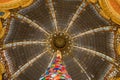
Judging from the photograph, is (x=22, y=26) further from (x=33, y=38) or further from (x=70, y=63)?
(x=70, y=63)

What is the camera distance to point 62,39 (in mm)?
20891

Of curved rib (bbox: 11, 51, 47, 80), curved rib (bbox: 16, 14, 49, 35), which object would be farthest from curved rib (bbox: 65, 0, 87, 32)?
curved rib (bbox: 11, 51, 47, 80)

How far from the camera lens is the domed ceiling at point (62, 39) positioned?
19094 mm

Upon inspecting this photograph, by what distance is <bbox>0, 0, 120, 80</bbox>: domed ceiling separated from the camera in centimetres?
1909

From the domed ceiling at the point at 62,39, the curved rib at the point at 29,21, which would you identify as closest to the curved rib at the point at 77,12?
the domed ceiling at the point at 62,39

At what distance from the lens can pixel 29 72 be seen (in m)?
19.8

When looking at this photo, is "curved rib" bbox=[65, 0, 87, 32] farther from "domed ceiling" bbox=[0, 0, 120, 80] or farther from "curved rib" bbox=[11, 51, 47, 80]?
"curved rib" bbox=[11, 51, 47, 80]

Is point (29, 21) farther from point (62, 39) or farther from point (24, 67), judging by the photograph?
point (24, 67)

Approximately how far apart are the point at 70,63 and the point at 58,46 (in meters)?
1.42

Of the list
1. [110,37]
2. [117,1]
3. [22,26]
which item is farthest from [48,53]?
[117,1]

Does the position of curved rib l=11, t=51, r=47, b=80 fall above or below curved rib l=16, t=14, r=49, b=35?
below

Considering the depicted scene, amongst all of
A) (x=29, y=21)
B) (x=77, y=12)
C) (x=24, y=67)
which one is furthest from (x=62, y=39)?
(x=24, y=67)

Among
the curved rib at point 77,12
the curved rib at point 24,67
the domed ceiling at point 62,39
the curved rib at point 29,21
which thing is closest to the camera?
the domed ceiling at point 62,39

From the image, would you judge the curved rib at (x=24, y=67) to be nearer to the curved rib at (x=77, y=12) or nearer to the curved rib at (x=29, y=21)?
the curved rib at (x=29, y=21)
